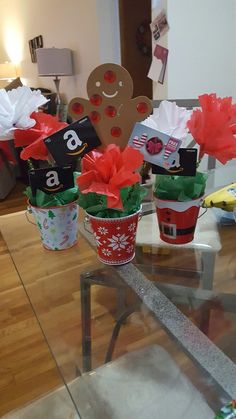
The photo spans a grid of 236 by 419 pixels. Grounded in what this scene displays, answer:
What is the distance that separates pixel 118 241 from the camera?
698 millimetres

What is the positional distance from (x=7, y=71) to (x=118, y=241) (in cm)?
538

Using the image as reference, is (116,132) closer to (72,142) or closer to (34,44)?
(72,142)

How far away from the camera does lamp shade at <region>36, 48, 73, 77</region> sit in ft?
10.1

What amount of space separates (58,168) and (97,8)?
99.5 inches

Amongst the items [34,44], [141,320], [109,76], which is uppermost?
[34,44]

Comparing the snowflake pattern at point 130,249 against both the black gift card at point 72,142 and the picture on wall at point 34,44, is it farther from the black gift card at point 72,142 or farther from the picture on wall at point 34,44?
the picture on wall at point 34,44

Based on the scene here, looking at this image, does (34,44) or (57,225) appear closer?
(57,225)

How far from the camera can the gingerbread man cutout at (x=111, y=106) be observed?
0.61m

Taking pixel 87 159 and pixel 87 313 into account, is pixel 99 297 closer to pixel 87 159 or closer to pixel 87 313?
pixel 87 313

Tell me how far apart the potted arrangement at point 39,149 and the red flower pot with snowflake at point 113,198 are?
106 mm

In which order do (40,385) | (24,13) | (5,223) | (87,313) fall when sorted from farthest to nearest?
(24,13)
(40,385)
(5,223)
(87,313)

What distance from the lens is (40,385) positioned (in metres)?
1.24

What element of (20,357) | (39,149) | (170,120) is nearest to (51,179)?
(39,149)

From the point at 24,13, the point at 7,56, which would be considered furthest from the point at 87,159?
the point at 7,56
